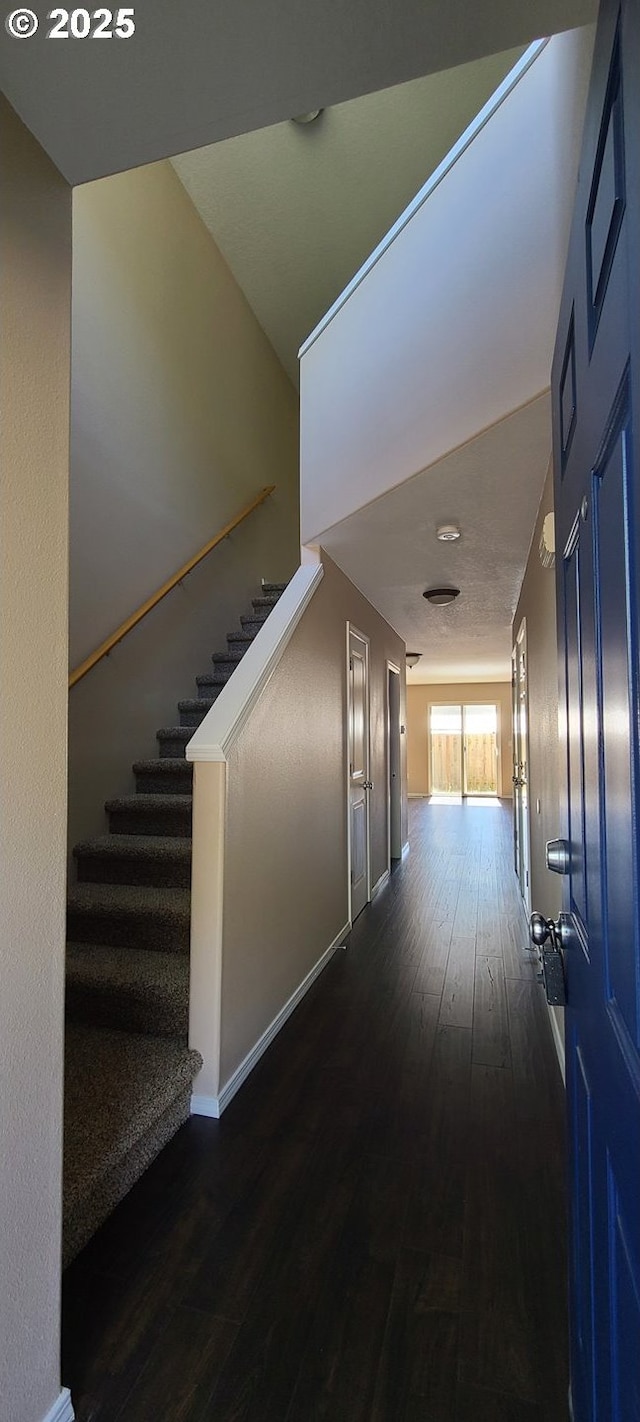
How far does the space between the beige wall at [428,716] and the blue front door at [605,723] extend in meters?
11.1

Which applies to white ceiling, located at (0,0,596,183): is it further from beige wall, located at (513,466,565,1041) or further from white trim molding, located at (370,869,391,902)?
white trim molding, located at (370,869,391,902)

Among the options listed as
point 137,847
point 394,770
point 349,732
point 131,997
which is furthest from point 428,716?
point 131,997

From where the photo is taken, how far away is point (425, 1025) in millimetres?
2781

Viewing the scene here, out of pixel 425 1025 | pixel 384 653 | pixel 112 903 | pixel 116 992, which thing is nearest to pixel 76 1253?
pixel 116 992

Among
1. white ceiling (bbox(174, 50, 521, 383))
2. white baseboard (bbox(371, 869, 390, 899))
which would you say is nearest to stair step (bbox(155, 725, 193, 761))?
white baseboard (bbox(371, 869, 390, 899))

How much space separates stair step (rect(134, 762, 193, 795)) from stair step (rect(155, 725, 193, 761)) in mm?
204

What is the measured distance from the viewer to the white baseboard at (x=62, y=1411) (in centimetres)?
113

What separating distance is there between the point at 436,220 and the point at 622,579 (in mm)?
2472

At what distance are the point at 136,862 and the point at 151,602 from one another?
57.0 inches

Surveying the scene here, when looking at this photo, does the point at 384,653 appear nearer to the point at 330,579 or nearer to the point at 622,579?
the point at 330,579

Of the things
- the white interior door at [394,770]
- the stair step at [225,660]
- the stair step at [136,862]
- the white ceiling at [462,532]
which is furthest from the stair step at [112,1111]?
the white interior door at [394,770]

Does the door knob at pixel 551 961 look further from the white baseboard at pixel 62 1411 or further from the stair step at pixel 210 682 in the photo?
the stair step at pixel 210 682

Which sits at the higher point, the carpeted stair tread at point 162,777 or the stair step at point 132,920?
the carpeted stair tread at point 162,777

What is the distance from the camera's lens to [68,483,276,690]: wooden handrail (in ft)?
9.46
